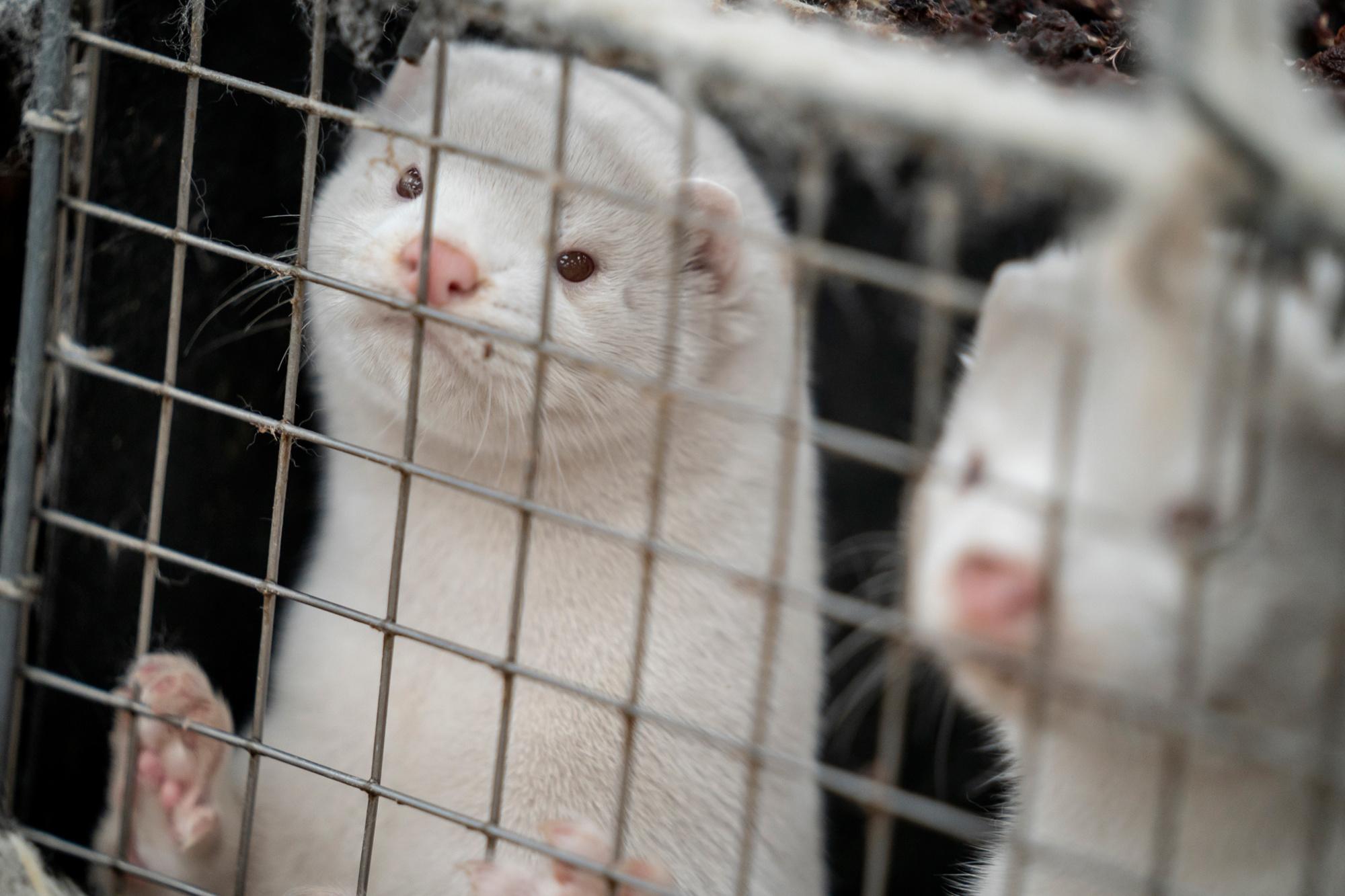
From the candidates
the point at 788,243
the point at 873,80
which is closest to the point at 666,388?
the point at 788,243

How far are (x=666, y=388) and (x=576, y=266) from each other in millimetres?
707

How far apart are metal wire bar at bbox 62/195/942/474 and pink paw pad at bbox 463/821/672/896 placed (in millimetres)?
495

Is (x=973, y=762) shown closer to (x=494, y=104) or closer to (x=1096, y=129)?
(x=494, y=104)

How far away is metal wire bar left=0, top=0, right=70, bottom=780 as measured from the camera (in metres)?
1.48

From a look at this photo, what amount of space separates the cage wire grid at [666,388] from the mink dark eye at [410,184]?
226 millimetres

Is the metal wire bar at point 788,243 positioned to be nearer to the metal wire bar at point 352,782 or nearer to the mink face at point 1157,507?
the mink face at point 1157,507

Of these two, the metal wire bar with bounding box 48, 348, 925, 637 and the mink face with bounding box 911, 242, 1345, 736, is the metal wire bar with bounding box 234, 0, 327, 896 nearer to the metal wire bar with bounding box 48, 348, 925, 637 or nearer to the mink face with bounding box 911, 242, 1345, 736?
the metal wire bar with bounding box 48, 348, 925, 637

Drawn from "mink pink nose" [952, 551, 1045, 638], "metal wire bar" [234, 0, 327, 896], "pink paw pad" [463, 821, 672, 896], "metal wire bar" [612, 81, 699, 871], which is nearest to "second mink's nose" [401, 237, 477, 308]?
"metal wire bar" [234, 0, 327, 896]

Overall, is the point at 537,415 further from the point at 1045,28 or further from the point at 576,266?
the point at 1045,28

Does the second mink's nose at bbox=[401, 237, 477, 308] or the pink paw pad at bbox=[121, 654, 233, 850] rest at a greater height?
the second mink's nose at bbox=[401, 237, 477, 308]

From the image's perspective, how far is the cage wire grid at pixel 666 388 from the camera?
2.85 ft

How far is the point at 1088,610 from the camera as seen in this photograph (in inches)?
37.5

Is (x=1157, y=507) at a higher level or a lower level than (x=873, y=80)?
lower

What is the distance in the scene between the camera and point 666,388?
107cm
